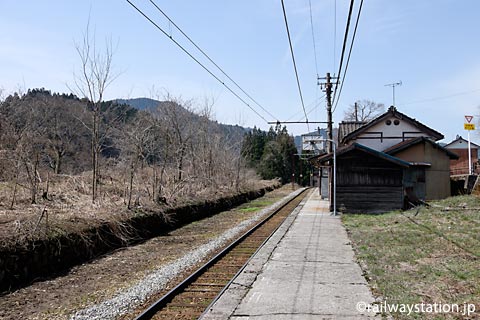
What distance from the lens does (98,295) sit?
7.69m

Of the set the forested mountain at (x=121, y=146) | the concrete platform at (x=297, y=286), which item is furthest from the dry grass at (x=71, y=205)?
the concrete platform at (x=297, y=286)

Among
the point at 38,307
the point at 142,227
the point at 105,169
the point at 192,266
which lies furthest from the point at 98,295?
the point at 105,169

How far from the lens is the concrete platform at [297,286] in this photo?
605 cm

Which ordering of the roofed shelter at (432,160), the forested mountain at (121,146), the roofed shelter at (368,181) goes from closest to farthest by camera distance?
1. the forested mountain at (121,146)
2. the roofed shelter at (368,181)
3. the roofed shelter at (432,160)

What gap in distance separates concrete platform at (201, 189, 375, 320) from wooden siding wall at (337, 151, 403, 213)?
945cm

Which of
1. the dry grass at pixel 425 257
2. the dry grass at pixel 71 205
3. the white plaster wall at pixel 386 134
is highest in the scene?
the white plaster wall at pixel 386 134

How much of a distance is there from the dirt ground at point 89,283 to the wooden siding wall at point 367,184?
387 inches

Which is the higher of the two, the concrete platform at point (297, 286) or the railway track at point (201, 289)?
the concrete platform at point (297, 286)

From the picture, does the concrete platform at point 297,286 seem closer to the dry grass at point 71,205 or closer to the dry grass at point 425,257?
the dry grass at point 425,257

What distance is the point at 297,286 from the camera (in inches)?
294

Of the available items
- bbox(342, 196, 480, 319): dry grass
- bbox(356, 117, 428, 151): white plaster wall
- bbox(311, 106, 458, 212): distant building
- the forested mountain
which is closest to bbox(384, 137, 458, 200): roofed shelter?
bbox(311, 106, 458, 212): distant building

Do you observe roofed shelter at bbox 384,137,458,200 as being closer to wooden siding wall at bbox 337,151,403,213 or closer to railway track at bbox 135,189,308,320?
wooden siding wall at bbox 337,151,403,213

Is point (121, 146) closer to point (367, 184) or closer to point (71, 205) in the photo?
point (71, 205)

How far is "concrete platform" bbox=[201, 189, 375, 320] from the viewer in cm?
605
